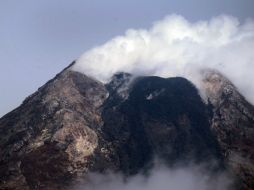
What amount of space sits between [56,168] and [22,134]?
69.8ft

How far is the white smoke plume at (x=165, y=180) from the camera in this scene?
148625 mm

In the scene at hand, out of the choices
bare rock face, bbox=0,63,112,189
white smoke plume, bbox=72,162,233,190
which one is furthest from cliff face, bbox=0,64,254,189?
white smoke plume, bbox=72,162,233,190

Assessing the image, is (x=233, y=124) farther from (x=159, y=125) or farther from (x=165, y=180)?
(x=165, y=180)

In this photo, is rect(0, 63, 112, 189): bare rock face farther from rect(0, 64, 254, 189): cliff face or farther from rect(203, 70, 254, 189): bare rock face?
rect(203, 70, 254, 189): bare rock face

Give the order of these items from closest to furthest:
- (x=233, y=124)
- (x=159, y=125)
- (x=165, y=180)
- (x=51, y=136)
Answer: (x=165, y=180)
(x=51, y=136)
(x=233, y=124)
(x=159, y=125)

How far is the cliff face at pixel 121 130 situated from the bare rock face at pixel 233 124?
0.34 meters

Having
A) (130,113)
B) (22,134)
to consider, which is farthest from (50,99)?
(130,113)

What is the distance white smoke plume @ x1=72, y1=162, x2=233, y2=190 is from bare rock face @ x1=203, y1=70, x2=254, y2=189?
7.62 meters

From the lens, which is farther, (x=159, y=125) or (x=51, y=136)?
(x=159, y=125)

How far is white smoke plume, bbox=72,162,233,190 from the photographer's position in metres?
149

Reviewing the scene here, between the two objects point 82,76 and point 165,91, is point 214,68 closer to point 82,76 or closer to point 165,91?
point 165,91

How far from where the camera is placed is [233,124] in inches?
6668

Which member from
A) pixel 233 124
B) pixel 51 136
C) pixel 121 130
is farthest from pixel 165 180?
pixel 51 136

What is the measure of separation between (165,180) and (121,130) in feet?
100.0
